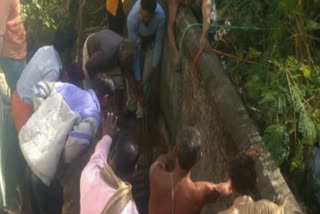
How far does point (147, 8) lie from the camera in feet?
16.7

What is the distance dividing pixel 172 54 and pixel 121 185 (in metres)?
2.71

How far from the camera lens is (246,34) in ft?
15.2

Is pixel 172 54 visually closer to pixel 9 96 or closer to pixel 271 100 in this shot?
pixel 9 96

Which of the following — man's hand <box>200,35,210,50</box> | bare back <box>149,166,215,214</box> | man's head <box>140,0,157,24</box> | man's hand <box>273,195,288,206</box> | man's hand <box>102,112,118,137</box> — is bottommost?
bare back <box>149,166,215,214</box>

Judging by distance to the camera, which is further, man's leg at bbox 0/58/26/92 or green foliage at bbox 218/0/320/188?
man's leg at bbox 0/58/26/92

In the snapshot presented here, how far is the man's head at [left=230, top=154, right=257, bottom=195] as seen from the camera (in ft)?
10.1

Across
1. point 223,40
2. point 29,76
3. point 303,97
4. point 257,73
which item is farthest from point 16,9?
point 303,97

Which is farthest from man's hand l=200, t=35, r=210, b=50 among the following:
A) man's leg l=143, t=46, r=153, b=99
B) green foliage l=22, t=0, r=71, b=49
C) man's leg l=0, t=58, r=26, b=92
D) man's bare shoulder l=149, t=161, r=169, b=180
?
green foliage l=22, t=0, r=71, b=49

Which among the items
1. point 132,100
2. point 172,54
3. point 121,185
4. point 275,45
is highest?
point 275,45

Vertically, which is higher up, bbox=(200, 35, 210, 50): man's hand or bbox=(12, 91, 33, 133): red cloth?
bbox=(200, 35, 210, 50): man's hand

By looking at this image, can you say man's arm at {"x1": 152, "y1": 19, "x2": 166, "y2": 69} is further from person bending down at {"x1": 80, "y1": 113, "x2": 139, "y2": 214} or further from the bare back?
the bare back

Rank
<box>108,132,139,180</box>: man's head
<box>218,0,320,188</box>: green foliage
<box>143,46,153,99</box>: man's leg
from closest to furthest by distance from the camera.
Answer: <box>108,132,139,180</box>: man's head
<box>218,0,320,188</box>: green foliage
<box>143,46,153,99</box>: man's leg

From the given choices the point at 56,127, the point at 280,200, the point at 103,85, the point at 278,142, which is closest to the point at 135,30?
the point at 103,85

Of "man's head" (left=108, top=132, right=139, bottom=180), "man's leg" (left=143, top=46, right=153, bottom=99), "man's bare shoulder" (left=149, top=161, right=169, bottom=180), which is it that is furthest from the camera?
"man's leg" (left=143, top=46, right=153, bottom=99)
